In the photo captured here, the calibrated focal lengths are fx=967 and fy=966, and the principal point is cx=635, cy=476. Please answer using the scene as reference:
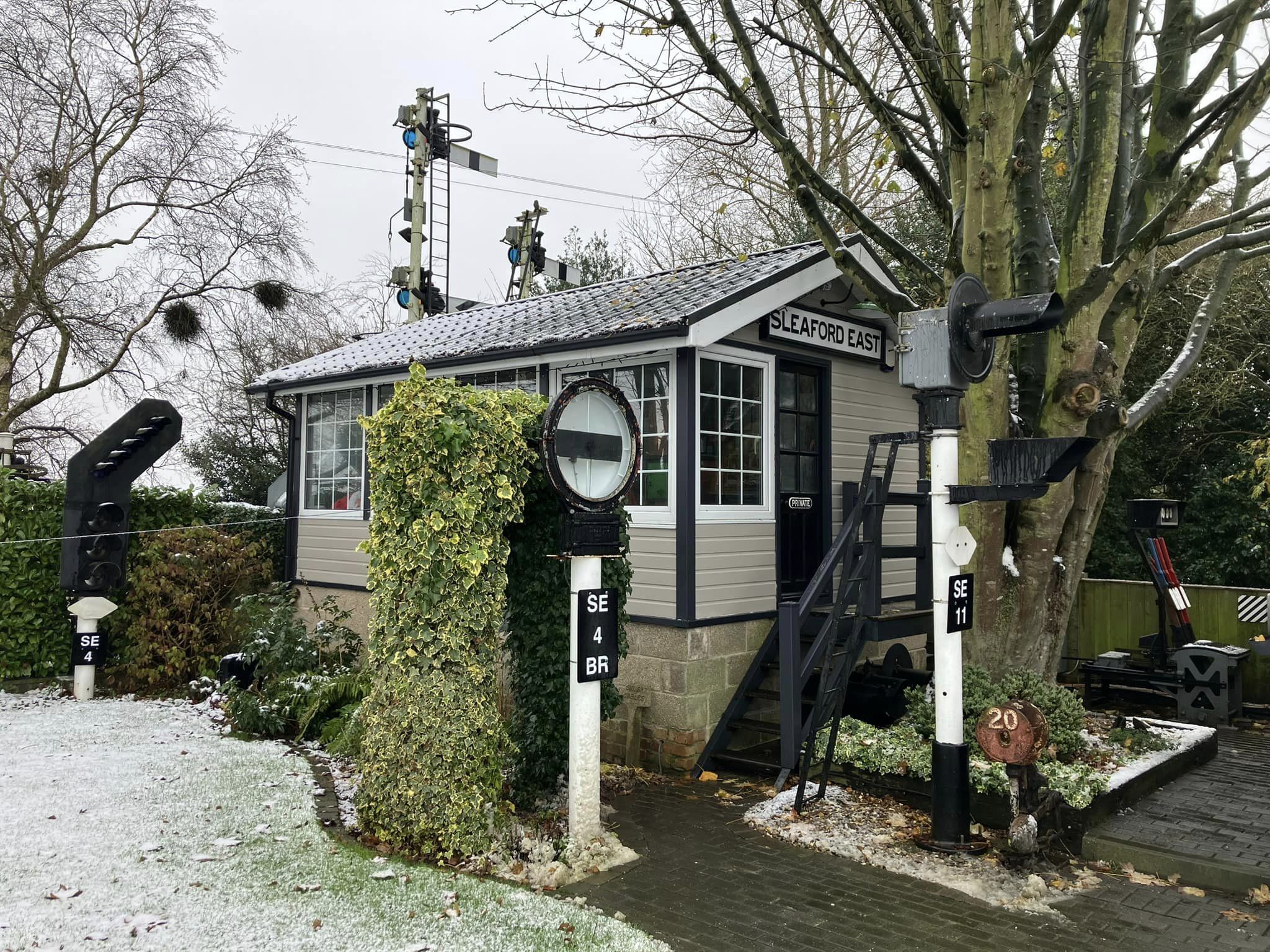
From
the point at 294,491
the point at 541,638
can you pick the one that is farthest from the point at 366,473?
the point at 541,638

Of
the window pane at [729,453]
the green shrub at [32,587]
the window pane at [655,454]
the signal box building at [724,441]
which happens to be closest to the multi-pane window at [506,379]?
the signal box building at [724,441]

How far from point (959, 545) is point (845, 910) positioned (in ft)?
6.22

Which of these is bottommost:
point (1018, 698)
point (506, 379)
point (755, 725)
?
point (755, 725)

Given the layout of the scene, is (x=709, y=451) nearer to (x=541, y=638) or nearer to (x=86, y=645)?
(x=541, y=638)

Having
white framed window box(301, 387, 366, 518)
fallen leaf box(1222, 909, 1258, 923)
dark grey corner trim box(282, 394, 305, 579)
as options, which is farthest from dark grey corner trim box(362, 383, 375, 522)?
fallen leaf box(1222, 909, 1258, 923)

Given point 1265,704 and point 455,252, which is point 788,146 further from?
point 455,252

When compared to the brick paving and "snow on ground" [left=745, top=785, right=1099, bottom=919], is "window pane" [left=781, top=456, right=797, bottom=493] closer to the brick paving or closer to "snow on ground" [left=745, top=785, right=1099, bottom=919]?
"snow on ground" [left=745, top=785, right=1099, bottom=919]

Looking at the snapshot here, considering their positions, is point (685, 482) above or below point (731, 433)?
below

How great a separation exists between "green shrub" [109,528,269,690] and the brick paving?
8214 mm

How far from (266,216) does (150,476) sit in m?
5.82

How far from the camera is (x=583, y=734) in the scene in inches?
204

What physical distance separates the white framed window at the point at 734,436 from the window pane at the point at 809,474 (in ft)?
1.99

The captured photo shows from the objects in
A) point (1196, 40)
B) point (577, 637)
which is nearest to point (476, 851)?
point (577, 637)

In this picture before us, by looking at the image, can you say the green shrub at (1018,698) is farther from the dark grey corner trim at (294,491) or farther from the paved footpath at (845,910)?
the dark grey corner trim at (294,491)
